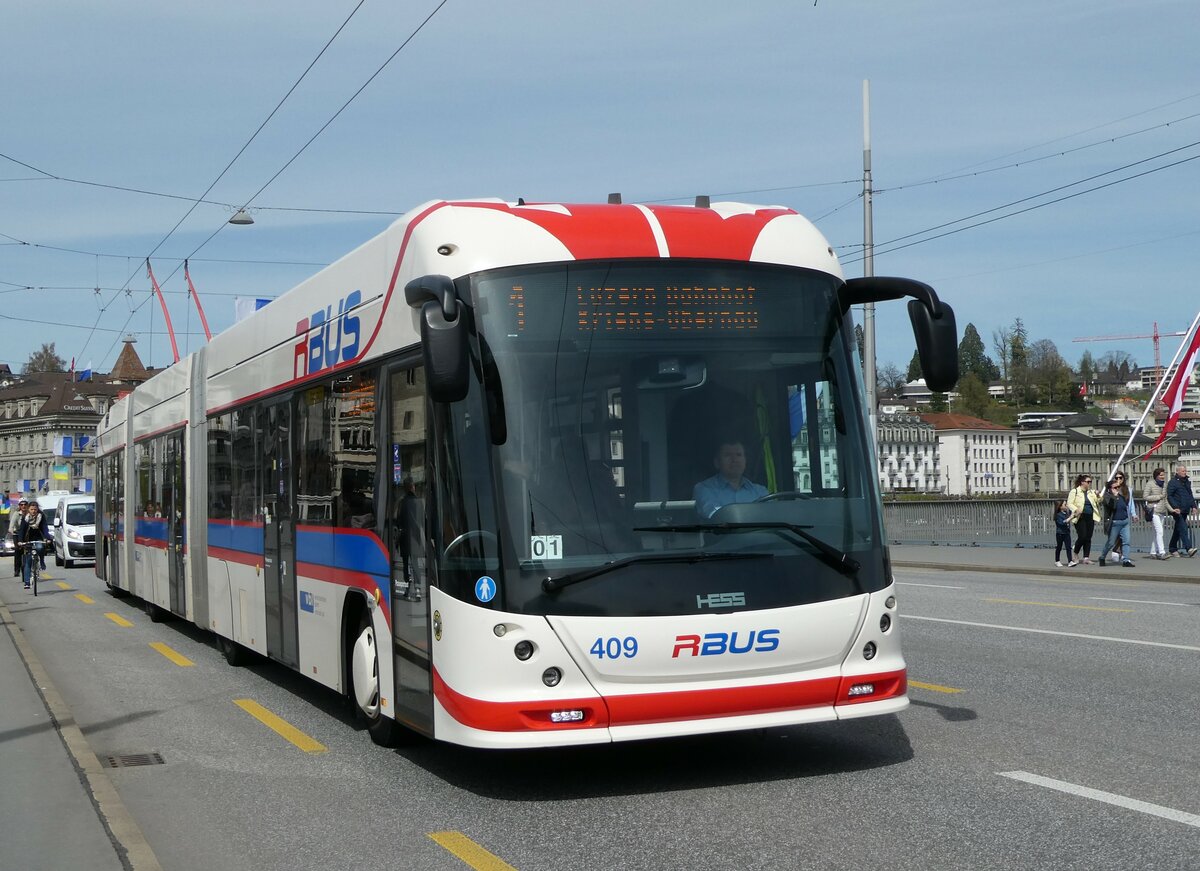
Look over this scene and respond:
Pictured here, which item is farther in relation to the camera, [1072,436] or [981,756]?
[1072,436]

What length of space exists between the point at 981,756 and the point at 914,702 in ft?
6.39

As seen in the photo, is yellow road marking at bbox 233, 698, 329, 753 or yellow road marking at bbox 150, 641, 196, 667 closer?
yellow road marking at bbox 233, 698, 329, 753

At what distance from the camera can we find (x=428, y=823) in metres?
7.00

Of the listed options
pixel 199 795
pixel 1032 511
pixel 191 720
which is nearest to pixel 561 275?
pixel 199 795

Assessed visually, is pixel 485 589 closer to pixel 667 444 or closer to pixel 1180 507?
pixel 667 444

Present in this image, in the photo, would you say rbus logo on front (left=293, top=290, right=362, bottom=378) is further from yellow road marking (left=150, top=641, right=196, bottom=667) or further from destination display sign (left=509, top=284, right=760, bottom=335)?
yellow road marking (left=150, top=641, right=196, bottom=667)

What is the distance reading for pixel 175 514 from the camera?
54.4ft

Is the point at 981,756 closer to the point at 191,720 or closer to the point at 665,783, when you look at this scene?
the point at 665,783

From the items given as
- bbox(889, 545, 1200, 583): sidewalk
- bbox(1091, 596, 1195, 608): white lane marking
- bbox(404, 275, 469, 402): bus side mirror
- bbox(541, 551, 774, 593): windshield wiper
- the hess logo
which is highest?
bbox(404, 275, 469, 402): bus side mirror

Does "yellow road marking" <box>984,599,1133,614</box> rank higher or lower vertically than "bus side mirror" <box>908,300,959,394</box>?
lower

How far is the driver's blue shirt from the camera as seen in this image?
24.6ft

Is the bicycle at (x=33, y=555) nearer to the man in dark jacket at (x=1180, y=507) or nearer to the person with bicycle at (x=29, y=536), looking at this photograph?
the person with bicycle at (x=29, y=536)

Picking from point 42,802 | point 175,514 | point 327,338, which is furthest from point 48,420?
point 42,802

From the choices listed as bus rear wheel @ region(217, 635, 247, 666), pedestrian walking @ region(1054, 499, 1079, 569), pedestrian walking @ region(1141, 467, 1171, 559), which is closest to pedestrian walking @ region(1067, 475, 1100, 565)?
pedestrian walking @ region(1054, 499, 1079, 569)
